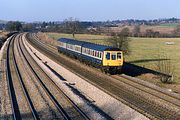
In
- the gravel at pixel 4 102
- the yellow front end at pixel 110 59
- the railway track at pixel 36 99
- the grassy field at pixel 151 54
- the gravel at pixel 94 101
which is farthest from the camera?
the grassy field at pixel 151 54

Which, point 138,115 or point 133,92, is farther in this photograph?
point 133,92

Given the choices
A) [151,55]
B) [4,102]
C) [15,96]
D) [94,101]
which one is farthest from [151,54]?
[4,102]

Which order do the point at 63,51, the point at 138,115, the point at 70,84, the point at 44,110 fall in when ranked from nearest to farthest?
the point at 138,115 < the point at 44,110 < the point at 70,84 < the point at 63,51

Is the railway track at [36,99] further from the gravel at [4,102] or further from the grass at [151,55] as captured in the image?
the grass at [151,55]

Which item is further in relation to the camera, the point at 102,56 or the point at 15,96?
the point at 102,56

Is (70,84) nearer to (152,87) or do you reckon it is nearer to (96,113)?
(152,87)

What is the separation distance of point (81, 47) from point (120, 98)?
20015 mm

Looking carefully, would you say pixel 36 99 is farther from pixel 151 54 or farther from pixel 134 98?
pixel 151 54

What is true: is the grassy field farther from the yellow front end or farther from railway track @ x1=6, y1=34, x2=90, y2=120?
railway track @ x1=6, y1=34, x2=90, y2=120

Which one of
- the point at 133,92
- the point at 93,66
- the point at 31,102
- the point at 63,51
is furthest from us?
the point at 63,51

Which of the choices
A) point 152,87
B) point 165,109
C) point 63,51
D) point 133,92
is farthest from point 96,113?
point 63,51

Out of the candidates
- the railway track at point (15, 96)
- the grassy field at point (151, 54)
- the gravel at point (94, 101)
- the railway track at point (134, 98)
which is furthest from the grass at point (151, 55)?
the railway track at point (15, 96)

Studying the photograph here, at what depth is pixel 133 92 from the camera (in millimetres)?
25719

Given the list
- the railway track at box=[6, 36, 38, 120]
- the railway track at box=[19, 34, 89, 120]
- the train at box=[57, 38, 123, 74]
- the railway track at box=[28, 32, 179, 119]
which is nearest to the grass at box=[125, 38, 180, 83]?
the train at box=[57, 38, 123, 74]
